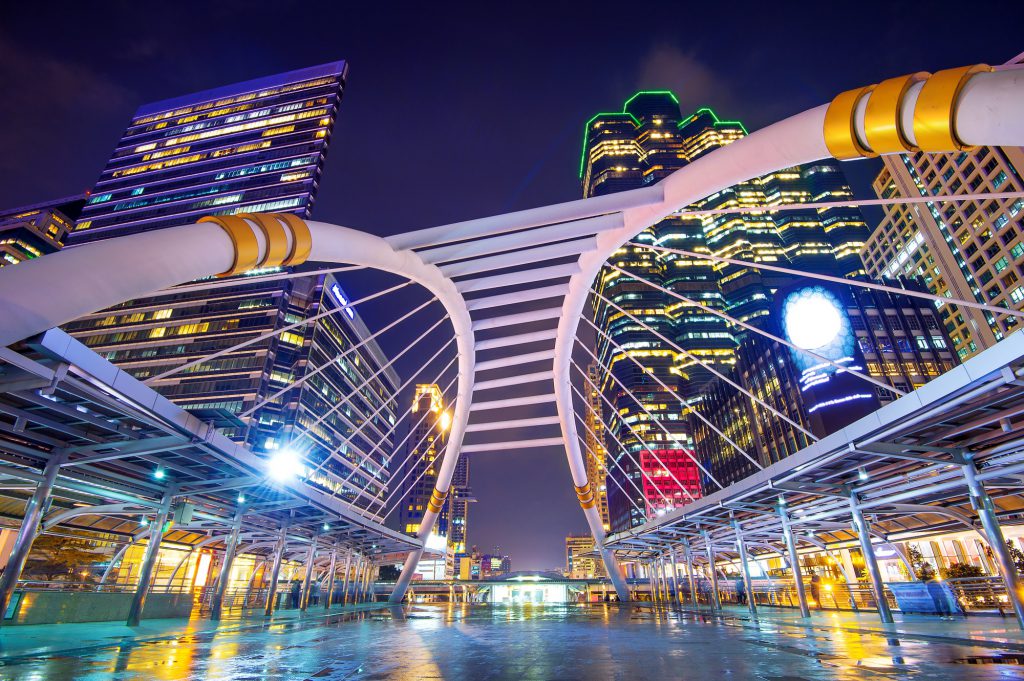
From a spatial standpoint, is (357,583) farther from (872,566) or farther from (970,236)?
(970,236)

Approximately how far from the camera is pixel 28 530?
1341 cm

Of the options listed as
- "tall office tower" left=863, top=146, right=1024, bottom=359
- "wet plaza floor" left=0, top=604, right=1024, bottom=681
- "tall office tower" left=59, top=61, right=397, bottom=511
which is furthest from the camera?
"tall office tower" left=59, top=61, right=397, bottom=511

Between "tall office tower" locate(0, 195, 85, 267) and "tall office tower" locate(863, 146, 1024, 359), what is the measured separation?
17101cm

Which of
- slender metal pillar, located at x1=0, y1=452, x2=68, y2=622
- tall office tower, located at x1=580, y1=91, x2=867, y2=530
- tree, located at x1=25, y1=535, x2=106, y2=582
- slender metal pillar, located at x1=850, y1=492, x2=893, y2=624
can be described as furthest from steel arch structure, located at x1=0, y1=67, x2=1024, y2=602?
tall office tower, located at x1=580, y1=91, x2=867, y2=530

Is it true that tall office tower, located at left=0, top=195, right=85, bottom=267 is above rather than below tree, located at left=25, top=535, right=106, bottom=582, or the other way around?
above

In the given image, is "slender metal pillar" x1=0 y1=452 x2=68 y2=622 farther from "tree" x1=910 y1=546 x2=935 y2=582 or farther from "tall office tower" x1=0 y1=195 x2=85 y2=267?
"tall office tower" x1=0 y1=195 x2=85 y2=267

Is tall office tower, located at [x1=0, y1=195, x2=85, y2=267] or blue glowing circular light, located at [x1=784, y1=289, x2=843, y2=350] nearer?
blue glowing circular light, located at [x1=784, y1=289, x2=843, y2=350]

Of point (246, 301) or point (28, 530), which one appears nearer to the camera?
point (28, 530)

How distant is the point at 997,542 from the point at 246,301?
95.7 metres

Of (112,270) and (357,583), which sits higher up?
(112,270)

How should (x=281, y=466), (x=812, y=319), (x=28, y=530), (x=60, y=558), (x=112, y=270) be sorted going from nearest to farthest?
(x=112, y=270) < (x=28, y=530) < (x=281, y=466) < (x=60, y=558) < (x=812, y=319)

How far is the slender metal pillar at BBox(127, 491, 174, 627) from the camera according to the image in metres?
16.8

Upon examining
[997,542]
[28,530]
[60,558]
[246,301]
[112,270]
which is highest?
[246,301]

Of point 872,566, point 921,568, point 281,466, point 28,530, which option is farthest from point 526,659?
point 921,568
